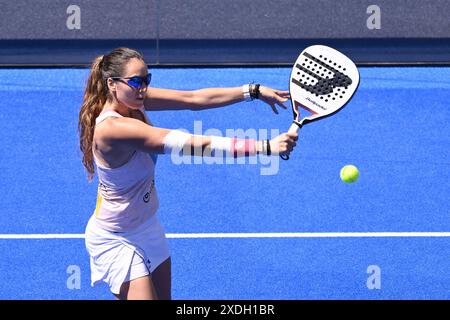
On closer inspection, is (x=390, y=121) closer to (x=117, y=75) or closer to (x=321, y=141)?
(x=321, y=141)

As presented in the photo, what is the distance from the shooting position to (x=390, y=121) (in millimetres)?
11289

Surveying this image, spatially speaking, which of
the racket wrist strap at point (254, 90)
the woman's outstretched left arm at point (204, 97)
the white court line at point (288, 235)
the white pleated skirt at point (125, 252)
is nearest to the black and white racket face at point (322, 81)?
the woman's outstretched left arm at point (204, 97)

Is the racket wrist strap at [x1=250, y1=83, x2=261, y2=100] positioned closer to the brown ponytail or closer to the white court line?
the brown ponytail

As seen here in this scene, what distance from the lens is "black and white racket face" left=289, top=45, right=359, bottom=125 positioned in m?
5.58

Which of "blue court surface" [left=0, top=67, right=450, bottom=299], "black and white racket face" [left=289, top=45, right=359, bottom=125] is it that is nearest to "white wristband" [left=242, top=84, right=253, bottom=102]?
"black and white racket face" [left=289, top=45, right=359, bottom=125]

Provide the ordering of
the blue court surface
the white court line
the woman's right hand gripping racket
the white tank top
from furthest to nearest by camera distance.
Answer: the white court line → the blue court surface → the woman's right hand gripping racket → the white tank top

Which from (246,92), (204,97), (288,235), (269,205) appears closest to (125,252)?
(204,97)

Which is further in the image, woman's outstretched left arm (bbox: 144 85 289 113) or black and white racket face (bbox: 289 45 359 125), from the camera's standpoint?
woman's outstretched left arm (bbox: 144 85 289 113)

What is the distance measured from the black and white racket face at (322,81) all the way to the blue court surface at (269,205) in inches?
86.3

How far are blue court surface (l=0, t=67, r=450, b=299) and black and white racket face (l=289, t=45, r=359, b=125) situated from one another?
2.19 metres

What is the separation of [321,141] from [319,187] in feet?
4.36

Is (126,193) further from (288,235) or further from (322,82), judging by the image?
(288,235)

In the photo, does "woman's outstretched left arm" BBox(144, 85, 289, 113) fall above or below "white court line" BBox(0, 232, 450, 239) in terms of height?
above

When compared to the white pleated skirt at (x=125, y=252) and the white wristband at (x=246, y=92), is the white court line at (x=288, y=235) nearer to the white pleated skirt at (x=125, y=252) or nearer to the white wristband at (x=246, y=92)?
the white wristband at (x=246, y=92)
